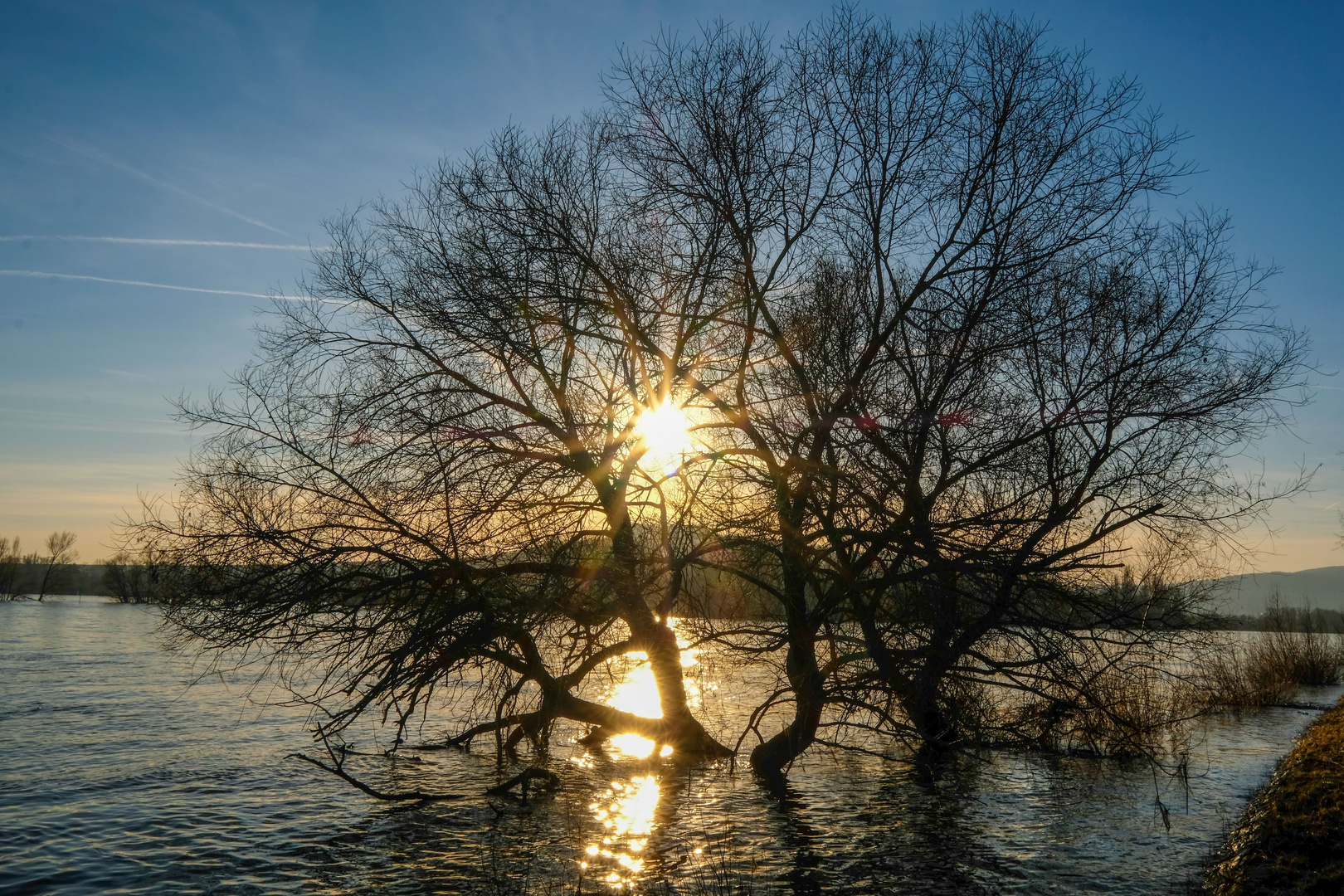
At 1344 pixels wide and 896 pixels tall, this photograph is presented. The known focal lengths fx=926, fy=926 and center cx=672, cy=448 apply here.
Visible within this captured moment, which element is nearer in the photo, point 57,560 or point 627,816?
point 627,816

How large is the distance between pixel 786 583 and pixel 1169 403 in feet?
18.7

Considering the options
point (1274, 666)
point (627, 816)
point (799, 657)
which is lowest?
point (627, 816)

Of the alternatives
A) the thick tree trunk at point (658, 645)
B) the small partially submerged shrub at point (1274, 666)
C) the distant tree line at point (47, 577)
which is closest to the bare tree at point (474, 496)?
the thick tree trunk at point (658, 645)

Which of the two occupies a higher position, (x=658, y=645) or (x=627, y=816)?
(x=658, y=645)

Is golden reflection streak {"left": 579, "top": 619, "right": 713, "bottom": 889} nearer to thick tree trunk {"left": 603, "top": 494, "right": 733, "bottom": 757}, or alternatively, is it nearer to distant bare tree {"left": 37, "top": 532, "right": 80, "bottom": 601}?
thick tree trunk {"left": 603, "top": 494, "right": 733, "bottom": 757}

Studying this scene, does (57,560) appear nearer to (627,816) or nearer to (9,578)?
(9,578)

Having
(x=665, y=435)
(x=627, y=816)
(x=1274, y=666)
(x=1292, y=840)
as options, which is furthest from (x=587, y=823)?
(x=1274, y=666)

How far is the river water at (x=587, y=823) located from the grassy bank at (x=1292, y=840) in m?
0.58

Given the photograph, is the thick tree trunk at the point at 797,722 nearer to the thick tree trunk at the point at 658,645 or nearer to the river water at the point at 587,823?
the river water at the point at 587,823

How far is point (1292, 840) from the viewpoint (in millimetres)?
11656

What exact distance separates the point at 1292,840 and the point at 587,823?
9.27 m

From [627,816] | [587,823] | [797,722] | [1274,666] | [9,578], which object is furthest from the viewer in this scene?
[9,578]

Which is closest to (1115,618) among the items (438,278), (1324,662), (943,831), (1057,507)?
(1057,507)

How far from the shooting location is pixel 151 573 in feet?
39.7
